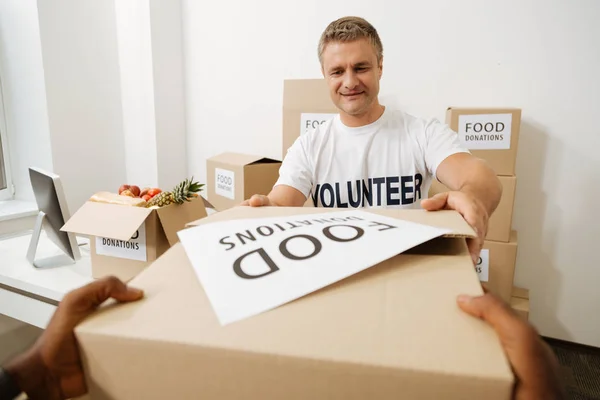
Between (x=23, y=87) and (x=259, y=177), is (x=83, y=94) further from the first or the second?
(x=259, y=177)

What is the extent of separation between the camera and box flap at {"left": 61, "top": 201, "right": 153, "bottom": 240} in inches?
40.1

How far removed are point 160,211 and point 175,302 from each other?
78 centimetres

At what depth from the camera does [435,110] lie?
1.89m

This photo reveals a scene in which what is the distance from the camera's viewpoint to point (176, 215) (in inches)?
45.0

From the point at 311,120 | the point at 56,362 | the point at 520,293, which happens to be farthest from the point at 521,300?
the point at 56,362

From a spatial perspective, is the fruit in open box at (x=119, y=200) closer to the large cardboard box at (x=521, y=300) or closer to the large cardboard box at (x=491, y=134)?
the large cardboard box at (x=491, y=134)

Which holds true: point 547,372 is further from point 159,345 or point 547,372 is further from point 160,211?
point 160,211

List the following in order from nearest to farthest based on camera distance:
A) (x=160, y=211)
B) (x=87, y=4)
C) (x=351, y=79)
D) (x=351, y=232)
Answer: (x=351, y=232) → (x=160, y=211) → (x=351, y=79) → (x=87, y=4)

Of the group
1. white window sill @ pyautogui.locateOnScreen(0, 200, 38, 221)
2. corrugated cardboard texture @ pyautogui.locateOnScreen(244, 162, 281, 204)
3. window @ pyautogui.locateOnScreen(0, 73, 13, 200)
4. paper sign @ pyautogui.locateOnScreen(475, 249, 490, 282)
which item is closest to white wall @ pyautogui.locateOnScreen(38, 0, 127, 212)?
white window sill @ pyautogui.locateOnScreen(0, 200, 38, 221)

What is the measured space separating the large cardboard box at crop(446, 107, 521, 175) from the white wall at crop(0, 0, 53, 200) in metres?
1.98

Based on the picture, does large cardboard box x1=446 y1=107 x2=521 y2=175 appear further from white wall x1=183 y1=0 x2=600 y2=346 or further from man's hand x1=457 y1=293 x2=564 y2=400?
man's hand x1=457 y1=293 x2=564 y2=400

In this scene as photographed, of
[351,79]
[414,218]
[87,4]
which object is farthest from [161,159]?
[414,218]

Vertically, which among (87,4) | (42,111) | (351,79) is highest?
(87,4)

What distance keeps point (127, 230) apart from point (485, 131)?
1391 millimetres
